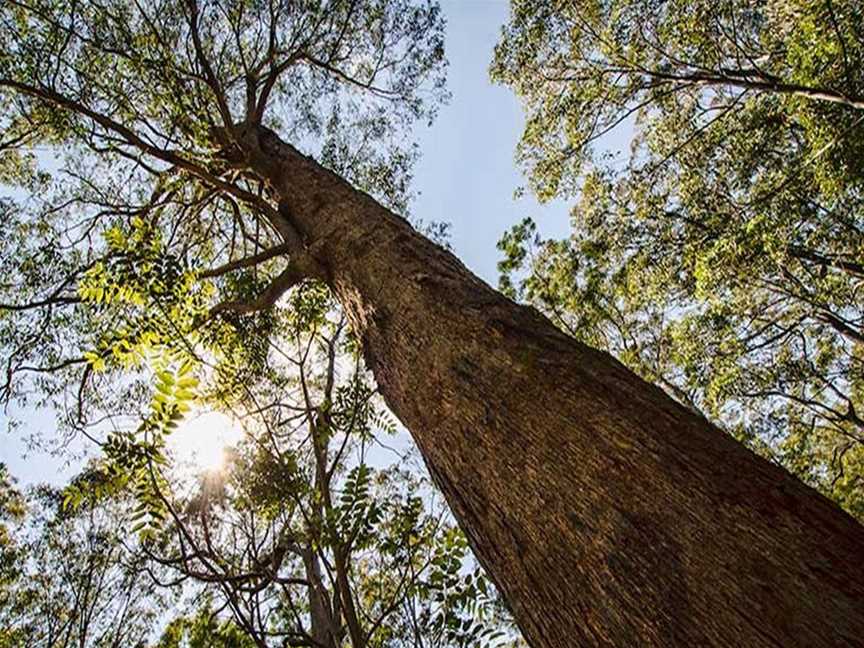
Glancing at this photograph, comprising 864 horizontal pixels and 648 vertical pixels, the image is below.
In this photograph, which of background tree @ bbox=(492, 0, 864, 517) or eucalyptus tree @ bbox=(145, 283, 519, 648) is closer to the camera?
eucalyptus tree @ bbox=(145, 283, 519, 648)

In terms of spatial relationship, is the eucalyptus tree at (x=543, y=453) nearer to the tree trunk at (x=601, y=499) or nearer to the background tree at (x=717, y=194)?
the tree trunk at (x=601, y=499)

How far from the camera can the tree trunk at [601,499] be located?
89 centimetres

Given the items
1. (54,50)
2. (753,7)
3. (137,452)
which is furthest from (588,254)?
(137,452)

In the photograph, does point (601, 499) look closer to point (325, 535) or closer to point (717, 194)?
point (325, 535)

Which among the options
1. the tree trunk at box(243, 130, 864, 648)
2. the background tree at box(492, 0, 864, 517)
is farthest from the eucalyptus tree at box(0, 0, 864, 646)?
the background tree at box(492, 0, 864, 517)

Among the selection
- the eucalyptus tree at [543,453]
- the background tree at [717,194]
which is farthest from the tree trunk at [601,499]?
the background tree at [717,194]

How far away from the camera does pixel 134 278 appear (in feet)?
8.58

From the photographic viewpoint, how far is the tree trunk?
887 millimetres

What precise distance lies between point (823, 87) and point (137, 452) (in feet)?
21.0

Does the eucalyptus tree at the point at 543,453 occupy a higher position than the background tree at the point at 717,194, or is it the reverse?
the background tree at the point at 717,194

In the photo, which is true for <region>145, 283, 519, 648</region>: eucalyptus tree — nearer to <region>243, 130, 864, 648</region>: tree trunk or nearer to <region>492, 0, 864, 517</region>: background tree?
<region>243, 130, 864, 648</region>: tree trunk

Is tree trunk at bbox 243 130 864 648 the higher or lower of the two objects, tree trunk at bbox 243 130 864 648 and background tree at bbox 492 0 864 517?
the lower

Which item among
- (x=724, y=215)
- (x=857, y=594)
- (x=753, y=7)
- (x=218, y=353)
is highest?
(x=753, y=7)

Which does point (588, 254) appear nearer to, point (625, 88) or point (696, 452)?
point (625, 88)
